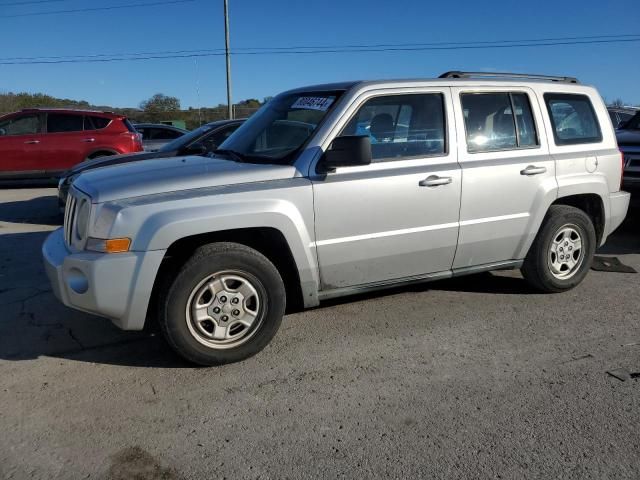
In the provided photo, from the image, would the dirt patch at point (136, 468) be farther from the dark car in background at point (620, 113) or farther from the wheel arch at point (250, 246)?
the dark car in background at point (620, 113)

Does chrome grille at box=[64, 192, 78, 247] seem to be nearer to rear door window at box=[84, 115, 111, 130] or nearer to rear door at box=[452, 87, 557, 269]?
rear door at box=[452, 87, 557, 269]

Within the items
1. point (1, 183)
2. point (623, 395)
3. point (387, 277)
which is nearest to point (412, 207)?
point (387, 277)

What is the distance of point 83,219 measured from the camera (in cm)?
351

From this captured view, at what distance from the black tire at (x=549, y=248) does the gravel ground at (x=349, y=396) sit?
0.54 feet

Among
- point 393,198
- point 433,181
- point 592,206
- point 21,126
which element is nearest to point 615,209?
point 592,206

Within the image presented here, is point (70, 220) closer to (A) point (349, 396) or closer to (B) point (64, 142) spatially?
(A) point (349, 396)

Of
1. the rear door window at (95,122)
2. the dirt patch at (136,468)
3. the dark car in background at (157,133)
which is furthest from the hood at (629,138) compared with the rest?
the dark car in background at (157,133)

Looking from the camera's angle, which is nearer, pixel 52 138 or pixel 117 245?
pixel 117 245

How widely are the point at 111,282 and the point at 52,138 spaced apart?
10.0 meters

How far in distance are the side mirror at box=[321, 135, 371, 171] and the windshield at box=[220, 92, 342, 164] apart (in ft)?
1.02

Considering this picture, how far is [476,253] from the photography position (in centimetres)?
450

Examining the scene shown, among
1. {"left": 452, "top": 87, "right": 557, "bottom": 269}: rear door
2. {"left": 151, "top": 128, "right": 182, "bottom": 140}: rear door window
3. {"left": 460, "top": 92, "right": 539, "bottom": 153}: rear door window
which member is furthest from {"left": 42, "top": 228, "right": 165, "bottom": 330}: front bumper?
{"left": 151, "top": 128, "right": 182, "bottom": 140}: rear door window

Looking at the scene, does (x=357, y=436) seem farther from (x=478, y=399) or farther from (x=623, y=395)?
(x=623, y=395)

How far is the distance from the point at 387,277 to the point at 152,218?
179 centimetres
